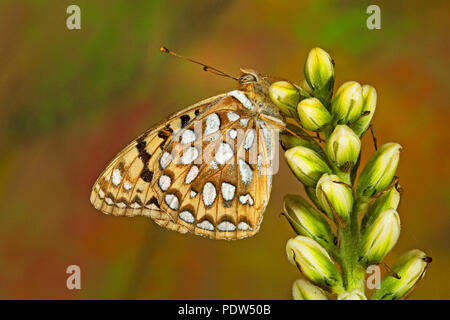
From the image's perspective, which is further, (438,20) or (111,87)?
(111,87)

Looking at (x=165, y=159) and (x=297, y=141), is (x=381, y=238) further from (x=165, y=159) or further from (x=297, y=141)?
(x=165, y=159)

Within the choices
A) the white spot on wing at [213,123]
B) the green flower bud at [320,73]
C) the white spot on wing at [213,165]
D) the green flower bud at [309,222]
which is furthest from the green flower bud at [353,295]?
the white spot on wing at [213,123]

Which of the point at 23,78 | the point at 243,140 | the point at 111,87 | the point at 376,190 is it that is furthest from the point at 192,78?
the point at 376,190

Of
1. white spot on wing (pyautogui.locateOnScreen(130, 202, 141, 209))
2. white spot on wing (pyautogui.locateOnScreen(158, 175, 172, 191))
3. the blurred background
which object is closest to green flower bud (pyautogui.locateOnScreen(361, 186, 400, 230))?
white spot on wing (pyautogui.locateOnScreen(158, 175, 172, 191))

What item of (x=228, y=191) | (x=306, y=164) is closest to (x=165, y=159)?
(x=228, y=191)

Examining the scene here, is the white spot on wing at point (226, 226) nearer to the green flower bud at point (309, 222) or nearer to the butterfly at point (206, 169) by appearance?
the butterfly at point (206, 169)

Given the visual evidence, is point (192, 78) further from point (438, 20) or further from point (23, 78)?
point (438, 20)

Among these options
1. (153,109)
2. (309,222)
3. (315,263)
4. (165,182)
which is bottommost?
(315,263)
